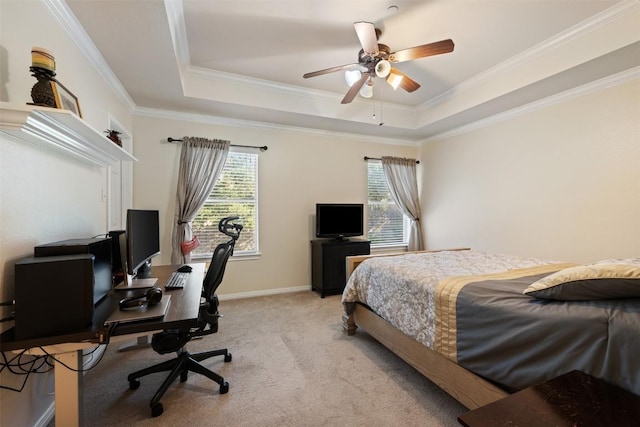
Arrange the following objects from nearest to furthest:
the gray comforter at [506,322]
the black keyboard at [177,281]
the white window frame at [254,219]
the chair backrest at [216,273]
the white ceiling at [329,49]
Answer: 1. the gray comforter at [506,322]
2. the black keyboard at [177,281]
3. the chair backrest at [216,273]
4. the white ceiling at [329,49]
5. the white window frame at [254,219]

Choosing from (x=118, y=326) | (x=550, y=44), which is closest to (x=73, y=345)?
(x=118, y=326)

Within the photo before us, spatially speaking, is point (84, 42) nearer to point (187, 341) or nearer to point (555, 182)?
point (187, 341)

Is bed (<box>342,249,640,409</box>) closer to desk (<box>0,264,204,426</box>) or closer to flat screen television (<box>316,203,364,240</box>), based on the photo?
desk (<box>0,264,204,426</box>)

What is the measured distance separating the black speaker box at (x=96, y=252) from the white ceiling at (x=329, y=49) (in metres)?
1.59

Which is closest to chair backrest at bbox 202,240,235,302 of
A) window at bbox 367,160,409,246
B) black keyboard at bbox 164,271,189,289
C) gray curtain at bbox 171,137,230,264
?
black keyboard at bbox 164,271,189,289

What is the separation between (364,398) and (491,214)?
322cm

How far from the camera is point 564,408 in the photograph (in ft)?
2.83

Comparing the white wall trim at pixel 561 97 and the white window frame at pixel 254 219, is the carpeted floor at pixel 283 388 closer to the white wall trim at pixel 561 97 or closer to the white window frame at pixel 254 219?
the white window frame at pixel 254 219

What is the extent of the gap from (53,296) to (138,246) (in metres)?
0.75

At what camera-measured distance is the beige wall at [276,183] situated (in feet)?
11.8

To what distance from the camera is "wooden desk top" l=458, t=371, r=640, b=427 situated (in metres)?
0.80

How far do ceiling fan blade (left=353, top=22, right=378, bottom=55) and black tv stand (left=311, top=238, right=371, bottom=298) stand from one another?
8.44 feet

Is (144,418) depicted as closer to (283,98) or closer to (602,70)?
(283,98)

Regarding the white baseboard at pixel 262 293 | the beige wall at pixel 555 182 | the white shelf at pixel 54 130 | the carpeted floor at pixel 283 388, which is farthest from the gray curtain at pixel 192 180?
the beige wall at pixel 555 182
